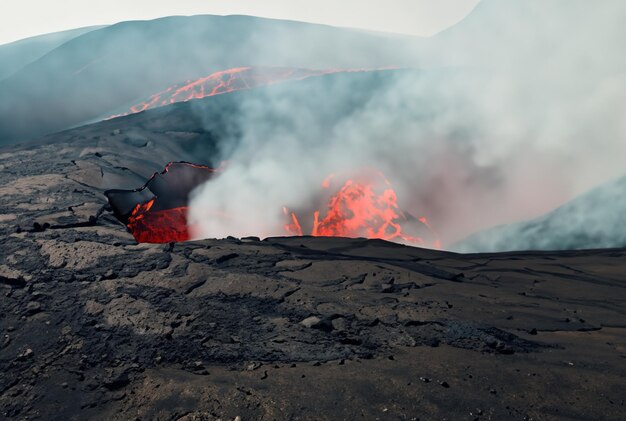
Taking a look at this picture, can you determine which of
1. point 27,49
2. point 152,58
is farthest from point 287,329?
point 27,49

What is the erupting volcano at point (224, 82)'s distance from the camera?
19.0 metres

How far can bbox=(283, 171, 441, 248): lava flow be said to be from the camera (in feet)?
33.4

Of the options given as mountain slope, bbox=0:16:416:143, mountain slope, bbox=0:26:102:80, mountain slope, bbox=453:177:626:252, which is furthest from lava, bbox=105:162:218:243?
mountain slope, bbox=0:26:102:80

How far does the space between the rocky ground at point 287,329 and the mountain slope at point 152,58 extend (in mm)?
15106

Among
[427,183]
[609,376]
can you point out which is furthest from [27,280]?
[427,183]

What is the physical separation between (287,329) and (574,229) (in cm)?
739

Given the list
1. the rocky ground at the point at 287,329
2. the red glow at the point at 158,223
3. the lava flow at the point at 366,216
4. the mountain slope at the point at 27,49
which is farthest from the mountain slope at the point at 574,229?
the mountain slope at the point at 27,49

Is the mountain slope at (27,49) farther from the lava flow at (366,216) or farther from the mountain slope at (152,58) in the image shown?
the lava flow at (366,216)

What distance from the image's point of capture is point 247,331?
3268 millimetres

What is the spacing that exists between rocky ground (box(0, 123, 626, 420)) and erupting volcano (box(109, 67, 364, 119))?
14.4 meters

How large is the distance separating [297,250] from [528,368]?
2.99m

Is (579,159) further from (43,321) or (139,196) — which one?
(43,321)

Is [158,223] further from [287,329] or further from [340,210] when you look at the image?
[287,329]

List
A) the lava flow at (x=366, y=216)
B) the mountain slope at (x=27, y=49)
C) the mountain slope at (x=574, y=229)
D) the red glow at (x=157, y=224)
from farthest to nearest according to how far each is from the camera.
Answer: the mountain slope at (x=27, y=49), the lava flow at (x=366, y=216), the mountain slope at (x=574, y=229), the red glow at (x=157, y=224)
